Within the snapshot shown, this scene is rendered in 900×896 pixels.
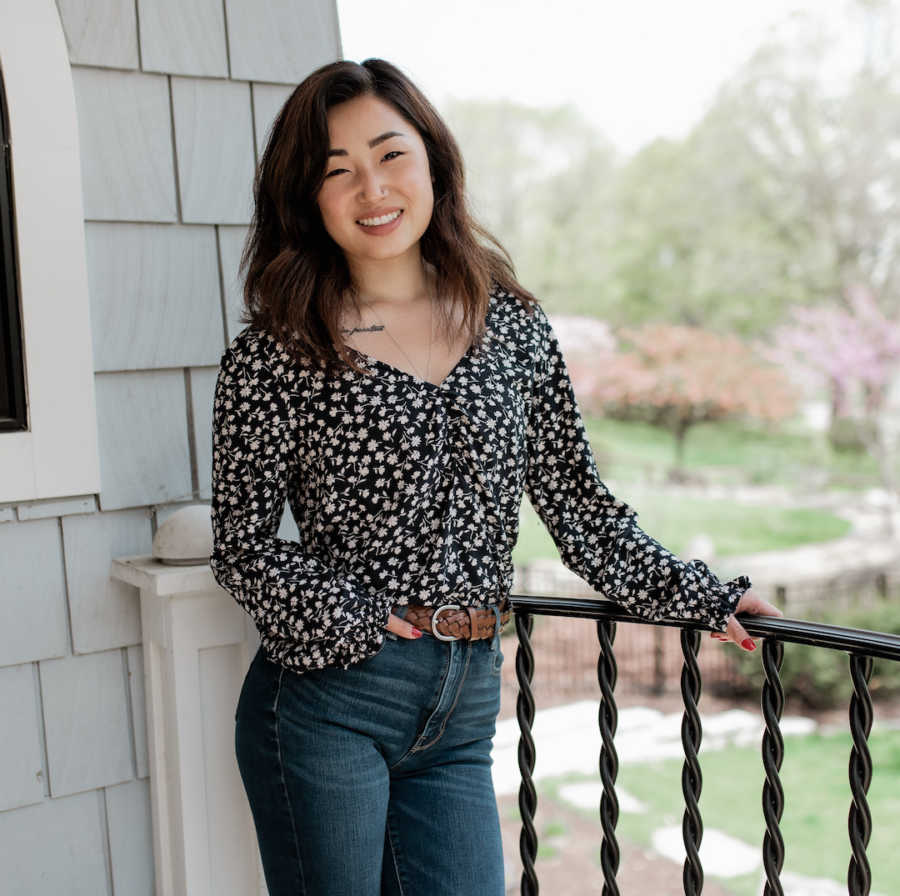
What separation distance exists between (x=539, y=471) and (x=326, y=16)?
1.06 metres

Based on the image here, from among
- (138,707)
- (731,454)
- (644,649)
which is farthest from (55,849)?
(731,454)

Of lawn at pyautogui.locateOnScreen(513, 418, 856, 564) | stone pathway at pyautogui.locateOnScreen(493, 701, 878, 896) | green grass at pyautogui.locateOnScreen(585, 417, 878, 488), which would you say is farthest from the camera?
green grass at pyautogui.locateOnScreen(585, 417, 878, 488)

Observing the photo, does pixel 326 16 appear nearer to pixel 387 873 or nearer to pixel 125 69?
pixel 125 69

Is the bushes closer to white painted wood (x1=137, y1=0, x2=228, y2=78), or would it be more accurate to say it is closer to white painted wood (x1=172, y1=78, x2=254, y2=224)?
white painted wood (x1=172, y1=78, x2=254, y2=224)

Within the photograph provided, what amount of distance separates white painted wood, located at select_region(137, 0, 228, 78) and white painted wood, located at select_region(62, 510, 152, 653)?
82cm

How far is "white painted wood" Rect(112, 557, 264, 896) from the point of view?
1841 millimetres

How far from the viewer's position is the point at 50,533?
184cm

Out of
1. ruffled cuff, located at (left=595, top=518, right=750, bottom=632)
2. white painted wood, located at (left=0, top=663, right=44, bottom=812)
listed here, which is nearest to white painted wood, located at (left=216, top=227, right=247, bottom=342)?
white painted wood, located at (left=0, top=663, right=44, bottom=812)

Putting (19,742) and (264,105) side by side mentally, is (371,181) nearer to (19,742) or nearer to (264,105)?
(264,105)

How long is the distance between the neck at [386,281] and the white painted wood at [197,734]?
0.55 metres

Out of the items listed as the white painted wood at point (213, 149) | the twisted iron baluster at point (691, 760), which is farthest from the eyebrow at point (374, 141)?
the twisted iron baluster at point (691, 760)

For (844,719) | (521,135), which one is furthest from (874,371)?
(521,135)

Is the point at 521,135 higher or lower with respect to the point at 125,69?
higher

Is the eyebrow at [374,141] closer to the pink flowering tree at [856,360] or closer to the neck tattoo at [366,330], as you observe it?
the neck tattoo at [366,330]
